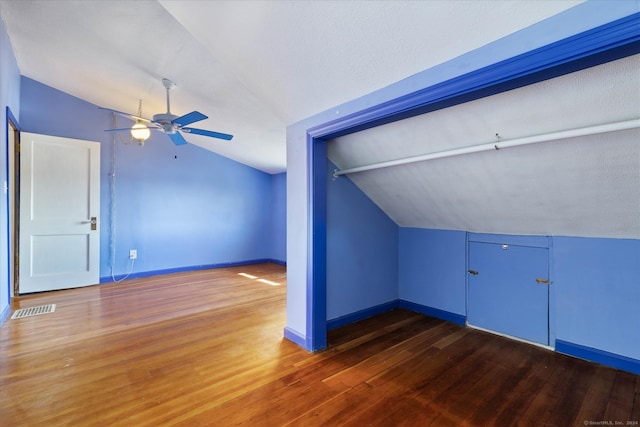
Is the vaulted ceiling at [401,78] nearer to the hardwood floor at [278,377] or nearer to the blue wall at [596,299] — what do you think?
the blue wall at [596,299]

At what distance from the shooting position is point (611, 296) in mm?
2188

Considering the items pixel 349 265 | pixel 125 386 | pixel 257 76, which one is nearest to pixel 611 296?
pixel 349 265

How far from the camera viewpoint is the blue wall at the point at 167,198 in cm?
445

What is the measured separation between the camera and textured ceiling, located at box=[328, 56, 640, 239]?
1.48 m

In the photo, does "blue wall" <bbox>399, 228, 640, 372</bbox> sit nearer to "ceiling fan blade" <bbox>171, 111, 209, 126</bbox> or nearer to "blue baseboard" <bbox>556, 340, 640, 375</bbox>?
"blue baseboard" <bbox>556, 340, 640, 375</bbox>

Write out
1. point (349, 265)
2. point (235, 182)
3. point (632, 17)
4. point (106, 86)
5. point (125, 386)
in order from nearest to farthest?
point (632, 17), point (125, 386), point (349, 265), point (106, 86), point (235, 182)

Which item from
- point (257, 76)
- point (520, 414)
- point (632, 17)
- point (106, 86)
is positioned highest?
point (106, 86)

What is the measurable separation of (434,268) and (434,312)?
0.50 meters

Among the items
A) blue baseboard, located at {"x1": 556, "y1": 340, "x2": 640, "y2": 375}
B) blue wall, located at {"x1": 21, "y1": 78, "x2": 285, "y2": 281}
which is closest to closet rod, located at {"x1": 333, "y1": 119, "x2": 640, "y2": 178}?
blue baseboard, located at {"x1": 556, "y1": 340, "x2": 640, "y2": 375}

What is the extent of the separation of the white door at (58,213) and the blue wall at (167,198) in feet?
1.01

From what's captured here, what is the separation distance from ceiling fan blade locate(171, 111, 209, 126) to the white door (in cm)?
247

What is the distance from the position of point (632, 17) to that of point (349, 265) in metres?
2.45

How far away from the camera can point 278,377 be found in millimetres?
2035

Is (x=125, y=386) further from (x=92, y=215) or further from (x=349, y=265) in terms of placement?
(x=92, y=215)
